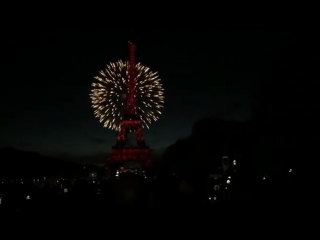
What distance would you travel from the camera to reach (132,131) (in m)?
51.7

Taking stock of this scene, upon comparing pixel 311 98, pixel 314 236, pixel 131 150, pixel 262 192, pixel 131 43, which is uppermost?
pixel 131 43

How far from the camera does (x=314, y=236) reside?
6.30 meters

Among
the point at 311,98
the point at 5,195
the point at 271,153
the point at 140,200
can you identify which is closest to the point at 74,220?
the point at 140,200

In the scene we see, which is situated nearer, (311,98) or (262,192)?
(262,192)

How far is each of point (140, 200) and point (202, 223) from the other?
2.65m

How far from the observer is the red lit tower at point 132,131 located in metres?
51.1

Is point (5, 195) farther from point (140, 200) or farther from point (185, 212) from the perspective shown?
point (185, 212)

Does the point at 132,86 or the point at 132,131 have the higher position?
the point at 132,86

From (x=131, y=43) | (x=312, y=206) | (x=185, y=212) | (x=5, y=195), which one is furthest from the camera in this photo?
(x=131, y=43)

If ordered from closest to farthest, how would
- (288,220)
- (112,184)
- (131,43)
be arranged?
1. (288,220)
2. (112,184)
3. (131,43)

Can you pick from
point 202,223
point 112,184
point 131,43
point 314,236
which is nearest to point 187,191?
point 112,184

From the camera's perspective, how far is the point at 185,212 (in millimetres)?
8188

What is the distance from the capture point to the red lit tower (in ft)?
168

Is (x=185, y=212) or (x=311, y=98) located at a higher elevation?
(x=311, y=98)
